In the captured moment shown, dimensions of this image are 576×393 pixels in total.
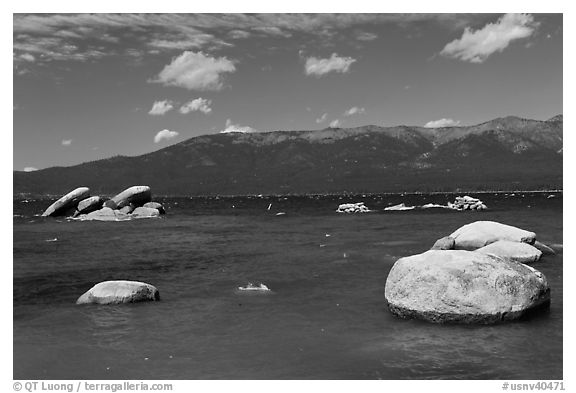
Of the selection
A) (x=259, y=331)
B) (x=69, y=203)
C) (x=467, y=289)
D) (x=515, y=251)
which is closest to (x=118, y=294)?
(x=259, y=331)

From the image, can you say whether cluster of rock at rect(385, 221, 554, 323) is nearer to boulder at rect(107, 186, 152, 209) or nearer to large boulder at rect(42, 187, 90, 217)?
boulder at rect(107, 186, 152, 209)

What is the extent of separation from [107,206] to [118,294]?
71263mm

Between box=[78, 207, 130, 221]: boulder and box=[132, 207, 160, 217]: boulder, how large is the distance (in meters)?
3.57

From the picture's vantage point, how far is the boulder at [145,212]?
300 ft

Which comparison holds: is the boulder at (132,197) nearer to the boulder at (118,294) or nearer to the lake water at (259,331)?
the lake water at (259,331)

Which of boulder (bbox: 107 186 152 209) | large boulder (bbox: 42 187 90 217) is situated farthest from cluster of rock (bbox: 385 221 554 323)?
large boulder (bbox: 42 187 90 217)

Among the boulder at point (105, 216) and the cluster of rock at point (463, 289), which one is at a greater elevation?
the cluster of rock at point (463, 289)

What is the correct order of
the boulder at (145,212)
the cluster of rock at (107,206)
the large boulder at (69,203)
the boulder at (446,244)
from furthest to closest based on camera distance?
the large boulder at (69,203) < the boulder at (145,212) < the cluster of rock at (107,206) < the boulder at (446,244)

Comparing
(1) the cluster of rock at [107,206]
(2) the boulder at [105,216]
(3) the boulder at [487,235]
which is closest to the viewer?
(3) the boulder at [487,235]

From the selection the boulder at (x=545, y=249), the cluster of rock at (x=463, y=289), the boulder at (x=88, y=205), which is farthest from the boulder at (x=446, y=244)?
the boulder at (x=88, y=205)

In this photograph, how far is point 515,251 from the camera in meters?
30.4

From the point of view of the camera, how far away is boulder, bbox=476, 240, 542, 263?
29859 millimetres

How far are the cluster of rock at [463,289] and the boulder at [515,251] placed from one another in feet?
35.3
